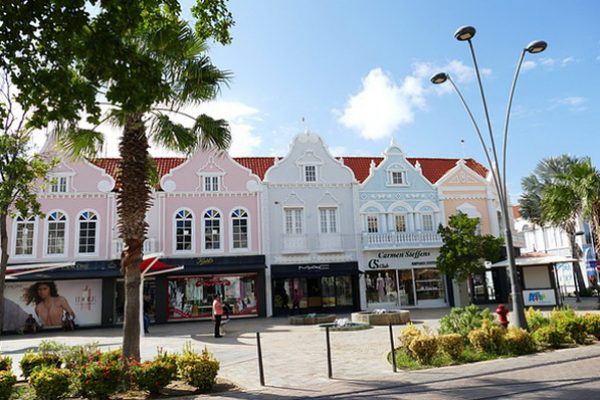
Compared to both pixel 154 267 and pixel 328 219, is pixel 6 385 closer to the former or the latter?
pixel 154 267

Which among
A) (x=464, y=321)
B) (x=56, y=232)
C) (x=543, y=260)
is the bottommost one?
(x=464, y=321)

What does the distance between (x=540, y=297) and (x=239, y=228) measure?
54.3ft

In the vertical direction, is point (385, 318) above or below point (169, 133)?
below

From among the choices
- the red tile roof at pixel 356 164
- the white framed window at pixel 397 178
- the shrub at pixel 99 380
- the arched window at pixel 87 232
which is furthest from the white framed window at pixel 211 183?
the shrub at pixel 99 380

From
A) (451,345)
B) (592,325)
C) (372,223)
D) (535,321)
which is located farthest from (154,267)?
(592,325)

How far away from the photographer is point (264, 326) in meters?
21.6

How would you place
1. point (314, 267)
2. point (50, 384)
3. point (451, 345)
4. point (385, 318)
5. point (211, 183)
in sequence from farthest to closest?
point (211, 183)
point (314, 267)
point (385, 318)
point (451, 345)
point (50, 384)

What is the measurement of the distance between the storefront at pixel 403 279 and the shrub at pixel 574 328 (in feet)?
53.0

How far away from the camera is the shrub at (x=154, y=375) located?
28.6 feet

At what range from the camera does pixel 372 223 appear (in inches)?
1154

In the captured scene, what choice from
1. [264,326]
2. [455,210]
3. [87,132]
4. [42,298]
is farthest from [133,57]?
[455,210]

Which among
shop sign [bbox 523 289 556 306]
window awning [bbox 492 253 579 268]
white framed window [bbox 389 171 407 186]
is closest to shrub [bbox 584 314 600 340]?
window awning [bbox 492 253 579 268]

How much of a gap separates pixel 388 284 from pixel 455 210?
645 cm

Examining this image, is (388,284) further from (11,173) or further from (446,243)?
(11,173)
